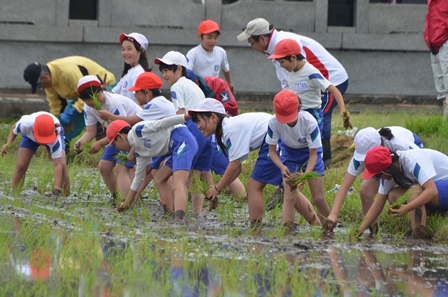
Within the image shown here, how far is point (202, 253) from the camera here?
7102 millimetres

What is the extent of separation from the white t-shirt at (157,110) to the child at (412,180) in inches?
83.3

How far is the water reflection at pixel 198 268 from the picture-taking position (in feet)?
19.7

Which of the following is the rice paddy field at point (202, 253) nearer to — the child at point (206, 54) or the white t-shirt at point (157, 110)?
the white t-shirt at point (157, 110)

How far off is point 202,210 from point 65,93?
3106 millimetres

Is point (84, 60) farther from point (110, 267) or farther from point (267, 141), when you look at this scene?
point (110, 267)

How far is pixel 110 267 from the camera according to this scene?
21.4 feet

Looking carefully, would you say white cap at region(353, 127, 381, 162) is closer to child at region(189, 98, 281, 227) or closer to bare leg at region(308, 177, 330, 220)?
bare leg at region(308, 177, 330, 220)

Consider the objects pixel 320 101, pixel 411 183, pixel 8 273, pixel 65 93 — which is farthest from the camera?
pixel 65 93

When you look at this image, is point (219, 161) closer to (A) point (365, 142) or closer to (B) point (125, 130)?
(B) point (125, 130)

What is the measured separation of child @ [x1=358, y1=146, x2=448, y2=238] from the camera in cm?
741

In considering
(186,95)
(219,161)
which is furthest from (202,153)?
(186,95)

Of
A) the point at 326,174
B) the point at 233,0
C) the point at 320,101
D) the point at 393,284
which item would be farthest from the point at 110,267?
the point at 233,0

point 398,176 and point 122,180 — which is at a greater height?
point 398,176

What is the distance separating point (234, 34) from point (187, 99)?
6.50 meters
